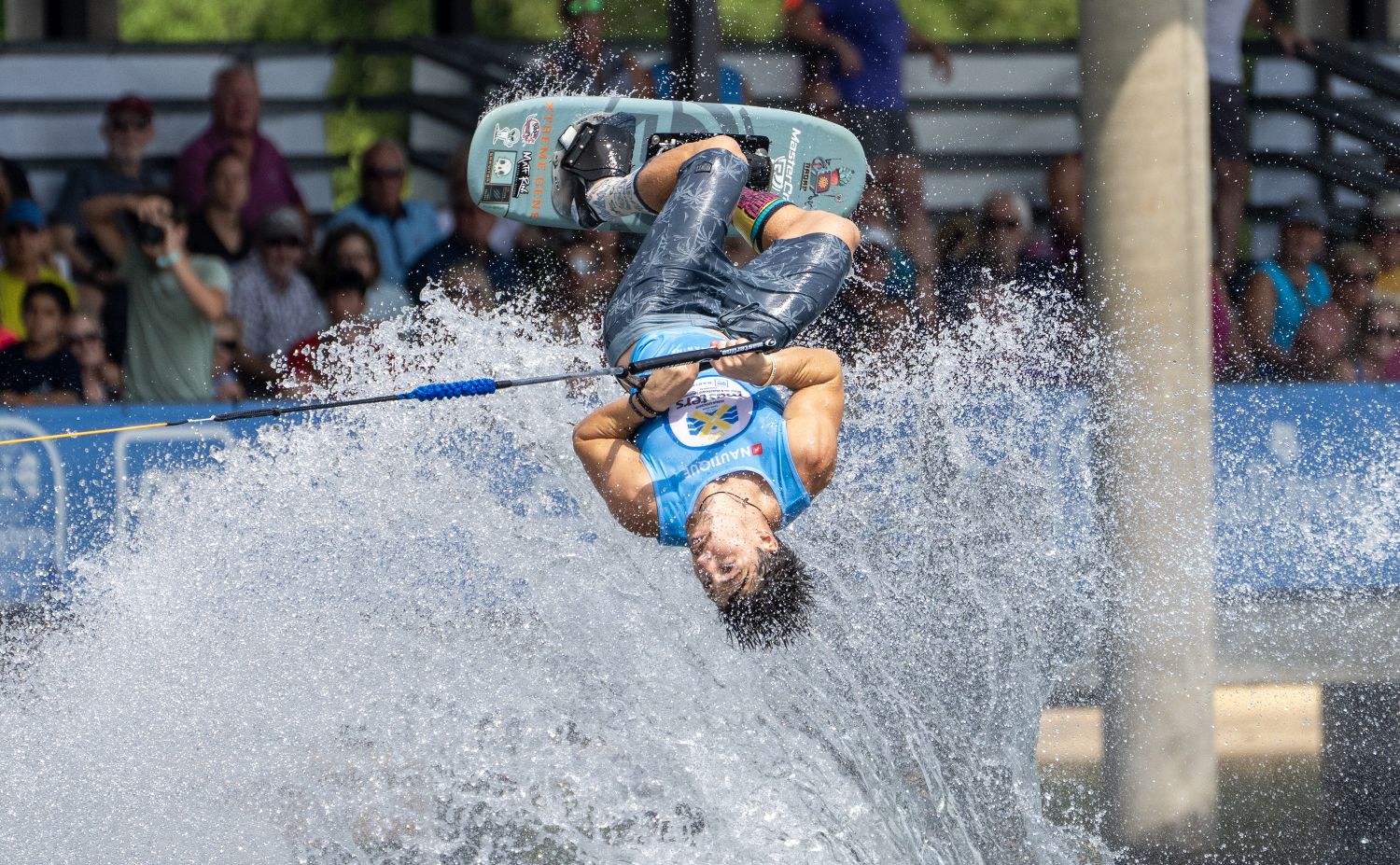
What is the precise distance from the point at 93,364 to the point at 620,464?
2.91 metres

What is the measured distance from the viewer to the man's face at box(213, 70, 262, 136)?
7.31 meters

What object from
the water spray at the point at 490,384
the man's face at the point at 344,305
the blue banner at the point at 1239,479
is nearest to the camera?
the water spray at the point at 490,384

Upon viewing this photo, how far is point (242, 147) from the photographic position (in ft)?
23.9

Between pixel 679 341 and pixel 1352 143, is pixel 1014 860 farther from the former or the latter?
pixel 1352 143

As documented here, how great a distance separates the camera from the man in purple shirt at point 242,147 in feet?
23.8

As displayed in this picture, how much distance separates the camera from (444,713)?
17.5 feet

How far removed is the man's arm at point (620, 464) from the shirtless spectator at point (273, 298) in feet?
8.17

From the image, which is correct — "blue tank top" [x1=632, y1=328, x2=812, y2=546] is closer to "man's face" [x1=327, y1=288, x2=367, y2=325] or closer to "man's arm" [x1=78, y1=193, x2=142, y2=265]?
"man's face" [x1=327, y1=288, x2=367, y2=325]

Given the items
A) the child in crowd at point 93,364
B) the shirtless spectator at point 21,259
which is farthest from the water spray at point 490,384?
the shirtless spectator at point 21,259

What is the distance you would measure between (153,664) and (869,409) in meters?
2.42

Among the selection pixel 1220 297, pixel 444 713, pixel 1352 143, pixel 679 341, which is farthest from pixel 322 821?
pixel 1352 143

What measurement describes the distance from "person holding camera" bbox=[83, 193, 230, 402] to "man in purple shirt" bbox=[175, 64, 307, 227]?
0.46 meters

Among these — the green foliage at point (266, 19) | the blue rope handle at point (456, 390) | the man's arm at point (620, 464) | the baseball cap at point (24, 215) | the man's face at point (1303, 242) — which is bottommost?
the man's arm at point (620, 464)

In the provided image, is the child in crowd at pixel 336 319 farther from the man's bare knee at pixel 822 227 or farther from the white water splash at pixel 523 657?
the man's bare knee at pixel 822 227
